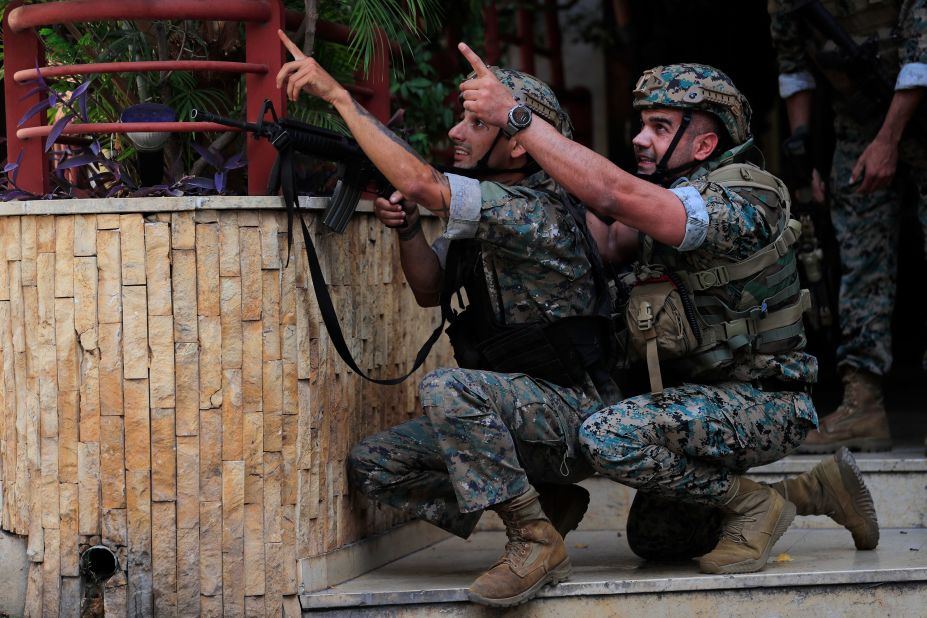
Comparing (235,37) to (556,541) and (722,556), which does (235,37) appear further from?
(722,556)

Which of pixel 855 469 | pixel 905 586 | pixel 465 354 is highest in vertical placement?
pixel 465 354

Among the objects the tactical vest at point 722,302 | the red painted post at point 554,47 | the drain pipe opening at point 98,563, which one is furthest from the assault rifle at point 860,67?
the drain pipe opening at point 98,563

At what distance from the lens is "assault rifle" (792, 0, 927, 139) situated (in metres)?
4.85

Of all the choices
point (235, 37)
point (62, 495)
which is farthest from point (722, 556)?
point (235, 37)

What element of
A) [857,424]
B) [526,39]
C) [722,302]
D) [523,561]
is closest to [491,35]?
[526,39]

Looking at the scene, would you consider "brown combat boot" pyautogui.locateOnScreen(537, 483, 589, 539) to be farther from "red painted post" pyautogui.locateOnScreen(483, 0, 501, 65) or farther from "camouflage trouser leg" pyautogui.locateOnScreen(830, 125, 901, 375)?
"red painted post" pyautogui.locateOnScreen(483, 0, 501, 65)

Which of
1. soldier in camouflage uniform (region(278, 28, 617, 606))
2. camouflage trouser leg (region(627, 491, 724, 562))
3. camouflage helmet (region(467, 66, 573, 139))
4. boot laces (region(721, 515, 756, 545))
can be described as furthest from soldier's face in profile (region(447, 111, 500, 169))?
boot laces (region(721, 515, 756, 545))

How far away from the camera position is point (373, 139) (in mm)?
3416

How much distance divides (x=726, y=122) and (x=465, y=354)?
1047mm

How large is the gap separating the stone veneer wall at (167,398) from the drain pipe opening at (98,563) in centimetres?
3

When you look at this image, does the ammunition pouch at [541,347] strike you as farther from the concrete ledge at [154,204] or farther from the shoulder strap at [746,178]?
the concrete ledge at [154,204]

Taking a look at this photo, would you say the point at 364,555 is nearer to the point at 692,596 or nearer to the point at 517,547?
the point at 517,547

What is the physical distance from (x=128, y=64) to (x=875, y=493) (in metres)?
2.92

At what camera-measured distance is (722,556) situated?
3678mm
